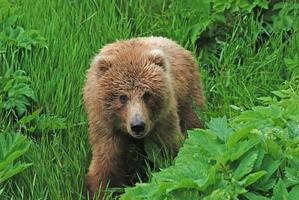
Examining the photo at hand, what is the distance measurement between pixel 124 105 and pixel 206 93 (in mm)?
1328

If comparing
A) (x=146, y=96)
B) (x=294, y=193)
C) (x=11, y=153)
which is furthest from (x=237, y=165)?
(x=11, y=153)

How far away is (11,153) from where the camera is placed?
519 cm

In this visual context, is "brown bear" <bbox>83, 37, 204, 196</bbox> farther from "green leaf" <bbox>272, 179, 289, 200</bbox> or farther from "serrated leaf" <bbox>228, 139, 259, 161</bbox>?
"green leaf" <bbox>272, 179, 289, 200</bbox>

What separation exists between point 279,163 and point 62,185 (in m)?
1.62

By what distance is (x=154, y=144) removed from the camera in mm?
5609

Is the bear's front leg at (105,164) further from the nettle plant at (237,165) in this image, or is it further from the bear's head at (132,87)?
the nettle plant at (237,165)

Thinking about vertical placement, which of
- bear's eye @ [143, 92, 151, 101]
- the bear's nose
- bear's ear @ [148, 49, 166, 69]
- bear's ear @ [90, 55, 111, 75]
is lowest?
the bear's nose

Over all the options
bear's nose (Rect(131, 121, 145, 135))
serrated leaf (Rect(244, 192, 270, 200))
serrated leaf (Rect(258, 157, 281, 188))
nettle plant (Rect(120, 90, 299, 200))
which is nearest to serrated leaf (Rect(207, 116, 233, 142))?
nettle plant (Rect(120, 90, 299, 200))

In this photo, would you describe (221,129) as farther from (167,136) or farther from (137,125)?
(167,136)

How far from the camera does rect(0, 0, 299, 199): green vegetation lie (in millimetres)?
4223

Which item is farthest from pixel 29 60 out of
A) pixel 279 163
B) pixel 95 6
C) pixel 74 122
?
pixel 279 163

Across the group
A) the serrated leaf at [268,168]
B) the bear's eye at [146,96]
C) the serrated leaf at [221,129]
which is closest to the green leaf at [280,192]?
the serrated leaf at [268,168]

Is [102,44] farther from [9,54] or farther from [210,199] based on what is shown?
[210,199]

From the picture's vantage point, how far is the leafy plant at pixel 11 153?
5094 mm
